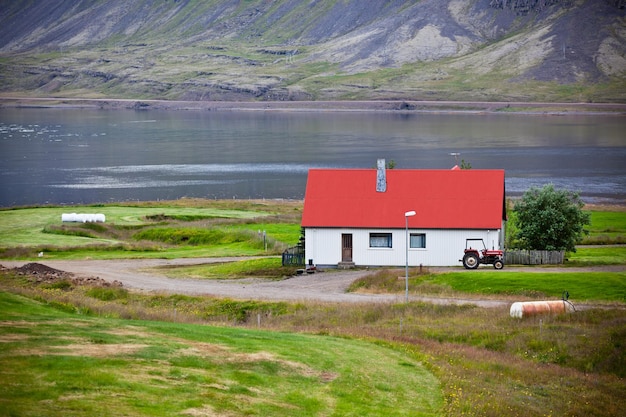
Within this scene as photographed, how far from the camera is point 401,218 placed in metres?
56.2

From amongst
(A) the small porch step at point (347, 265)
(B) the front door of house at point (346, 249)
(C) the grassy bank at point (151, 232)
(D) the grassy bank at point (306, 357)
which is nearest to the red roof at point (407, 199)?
(B) the front door of house at point (346, 249)

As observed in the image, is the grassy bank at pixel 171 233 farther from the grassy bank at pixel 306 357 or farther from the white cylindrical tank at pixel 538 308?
the grassy bank at pixel 306 357

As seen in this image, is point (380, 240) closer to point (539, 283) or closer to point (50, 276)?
point (539, 283)

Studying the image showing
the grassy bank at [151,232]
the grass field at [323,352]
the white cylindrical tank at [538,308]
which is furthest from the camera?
the grassy bank at [151,232]

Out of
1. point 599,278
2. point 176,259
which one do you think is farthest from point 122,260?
point 599,278

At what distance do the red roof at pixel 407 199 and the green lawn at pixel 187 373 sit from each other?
24145mm

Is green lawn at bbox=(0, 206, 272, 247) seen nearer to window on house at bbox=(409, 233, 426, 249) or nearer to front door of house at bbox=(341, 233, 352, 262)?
front door of house at bbox=(341, 233, 352, 262)

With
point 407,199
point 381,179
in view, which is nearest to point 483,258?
point 407,199

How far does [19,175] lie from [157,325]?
385 ft

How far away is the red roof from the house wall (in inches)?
18.2

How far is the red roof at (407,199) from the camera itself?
56.0 meters

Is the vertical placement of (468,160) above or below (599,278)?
above

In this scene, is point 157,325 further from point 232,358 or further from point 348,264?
point 348,264

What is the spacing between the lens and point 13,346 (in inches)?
936
